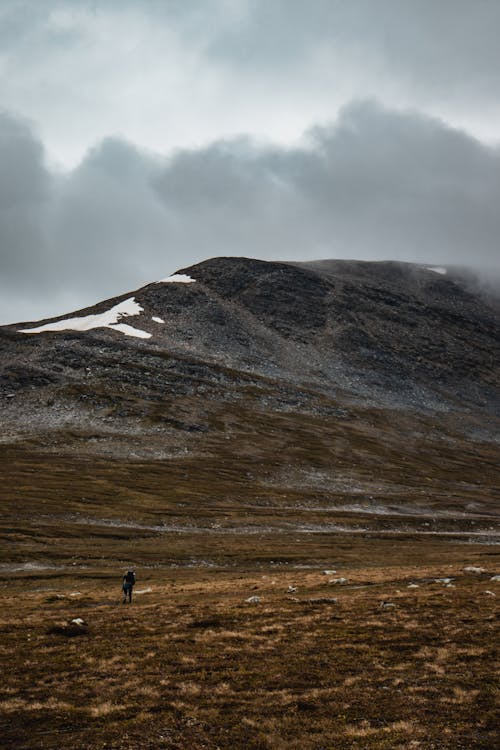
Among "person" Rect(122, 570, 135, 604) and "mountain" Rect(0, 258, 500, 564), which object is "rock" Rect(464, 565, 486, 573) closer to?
"person" Rect(122, 570, 135, 604)

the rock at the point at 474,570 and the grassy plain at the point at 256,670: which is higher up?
the grassy plain at the point at 256,670

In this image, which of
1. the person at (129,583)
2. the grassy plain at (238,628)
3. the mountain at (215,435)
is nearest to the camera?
the grassy plain at (238,628)

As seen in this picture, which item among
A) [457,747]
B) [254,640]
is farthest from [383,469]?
[457,747]

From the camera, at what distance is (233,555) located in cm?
6006

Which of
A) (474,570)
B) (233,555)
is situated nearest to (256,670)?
(474,570)

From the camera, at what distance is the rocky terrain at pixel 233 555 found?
17.9m

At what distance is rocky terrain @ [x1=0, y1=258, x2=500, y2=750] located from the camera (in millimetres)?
17906

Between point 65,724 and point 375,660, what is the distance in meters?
11.8

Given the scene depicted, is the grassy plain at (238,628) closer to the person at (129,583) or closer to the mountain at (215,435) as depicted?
the person at (129,583)

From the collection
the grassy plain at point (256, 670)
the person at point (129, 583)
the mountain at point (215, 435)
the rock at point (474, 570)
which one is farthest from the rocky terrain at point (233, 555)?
the person at point (129, 583)

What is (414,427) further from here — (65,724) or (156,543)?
(65,724)

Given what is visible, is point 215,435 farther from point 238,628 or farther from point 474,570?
point 238,628

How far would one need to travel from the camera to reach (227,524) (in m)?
78.2

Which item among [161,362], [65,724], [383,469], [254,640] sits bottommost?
[383,469]
